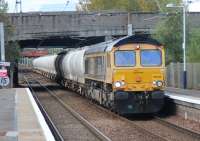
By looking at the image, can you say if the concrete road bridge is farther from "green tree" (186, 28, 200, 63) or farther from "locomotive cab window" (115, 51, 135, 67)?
"locomotive cab window" (115, 51, 135, 67)

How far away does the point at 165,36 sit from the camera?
2408 inches

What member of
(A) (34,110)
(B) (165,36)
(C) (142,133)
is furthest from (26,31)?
(C) (142,133)

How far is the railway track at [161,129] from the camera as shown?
18172 millimetres

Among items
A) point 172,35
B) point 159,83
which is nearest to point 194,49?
point 172,35

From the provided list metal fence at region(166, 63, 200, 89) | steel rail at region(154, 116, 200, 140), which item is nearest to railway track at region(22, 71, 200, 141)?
steel rail at region(154, 116, 200, 140)

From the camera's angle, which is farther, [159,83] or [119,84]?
[159,83]

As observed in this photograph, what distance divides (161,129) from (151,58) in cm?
500

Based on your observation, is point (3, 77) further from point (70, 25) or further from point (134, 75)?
point (134, 75)

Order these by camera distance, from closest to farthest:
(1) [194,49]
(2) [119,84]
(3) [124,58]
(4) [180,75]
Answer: (2) [119,84] < (3) [124,58] < (1) [194,49] < (4) [180,75]

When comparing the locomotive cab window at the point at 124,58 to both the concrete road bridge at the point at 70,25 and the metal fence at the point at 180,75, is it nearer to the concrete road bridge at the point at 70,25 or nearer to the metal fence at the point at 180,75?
the metal fence at the point at 180,75

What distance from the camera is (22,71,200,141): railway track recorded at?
18.2 meters

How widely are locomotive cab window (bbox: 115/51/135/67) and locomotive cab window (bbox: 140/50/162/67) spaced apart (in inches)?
15.2

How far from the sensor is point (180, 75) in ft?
182

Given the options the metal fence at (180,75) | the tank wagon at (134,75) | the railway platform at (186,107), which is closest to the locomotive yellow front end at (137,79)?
the tank wagon at (134,75)
